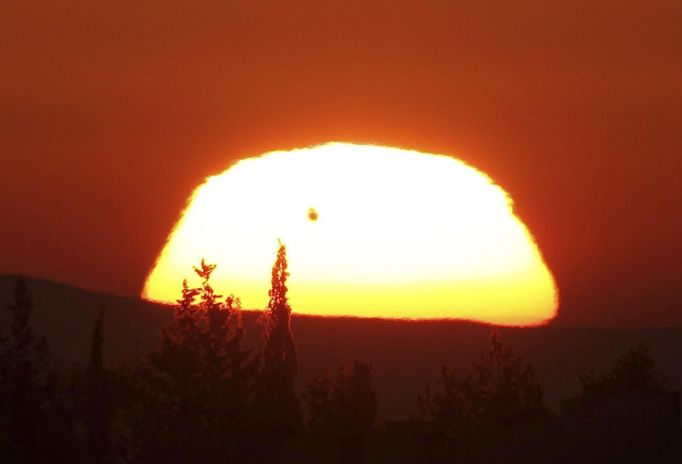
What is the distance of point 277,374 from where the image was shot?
99938mm

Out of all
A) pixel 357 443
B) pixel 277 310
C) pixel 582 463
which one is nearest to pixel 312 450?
pixel 357 443

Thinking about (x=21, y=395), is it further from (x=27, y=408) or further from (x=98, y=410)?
(x=98, y=410)

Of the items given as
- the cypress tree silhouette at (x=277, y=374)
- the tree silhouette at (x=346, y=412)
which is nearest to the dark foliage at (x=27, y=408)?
the cypress tree silhouette at (x=277, y=374)

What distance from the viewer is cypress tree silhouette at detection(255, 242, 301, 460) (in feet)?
245

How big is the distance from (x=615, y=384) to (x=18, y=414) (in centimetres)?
5786

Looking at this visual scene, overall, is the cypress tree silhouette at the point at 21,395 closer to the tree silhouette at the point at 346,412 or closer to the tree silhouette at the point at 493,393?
the tree silhouette at the point at 346,412

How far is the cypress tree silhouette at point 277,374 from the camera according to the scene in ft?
245

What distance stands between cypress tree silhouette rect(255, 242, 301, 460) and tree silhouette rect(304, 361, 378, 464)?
81.5 inches

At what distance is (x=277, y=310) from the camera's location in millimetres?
111438

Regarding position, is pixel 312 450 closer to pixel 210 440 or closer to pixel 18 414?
pixel 210 440

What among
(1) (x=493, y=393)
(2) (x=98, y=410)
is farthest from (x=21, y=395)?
(1) (x=493, y=393)

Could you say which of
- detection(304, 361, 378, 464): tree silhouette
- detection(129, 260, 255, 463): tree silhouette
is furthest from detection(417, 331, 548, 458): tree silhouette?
detection(129, 260, 255, 463): tree silhouette

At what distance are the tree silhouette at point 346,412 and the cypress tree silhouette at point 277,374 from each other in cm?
207

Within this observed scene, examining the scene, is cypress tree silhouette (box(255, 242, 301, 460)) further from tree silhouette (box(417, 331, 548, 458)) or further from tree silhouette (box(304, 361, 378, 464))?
tree silhouette (box(417, 331, 548, 458))
